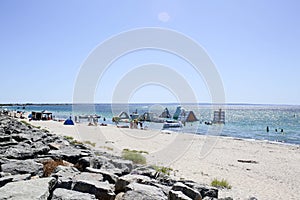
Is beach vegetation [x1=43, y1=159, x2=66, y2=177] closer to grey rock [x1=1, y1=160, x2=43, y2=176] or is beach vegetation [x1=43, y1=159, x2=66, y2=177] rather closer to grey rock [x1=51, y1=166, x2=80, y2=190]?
grey rock [x1=1, y1=160, x2=43, y2=176]

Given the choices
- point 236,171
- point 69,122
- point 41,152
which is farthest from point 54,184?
point 69,122

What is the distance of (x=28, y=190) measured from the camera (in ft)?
11.7

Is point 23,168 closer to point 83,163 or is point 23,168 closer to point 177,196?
point 83,163

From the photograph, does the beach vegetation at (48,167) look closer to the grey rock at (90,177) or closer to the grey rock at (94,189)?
the grey rock at (90,177)

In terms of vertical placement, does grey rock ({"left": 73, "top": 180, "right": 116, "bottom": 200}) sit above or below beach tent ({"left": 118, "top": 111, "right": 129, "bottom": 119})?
above

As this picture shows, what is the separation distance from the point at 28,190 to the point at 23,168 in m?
1.64

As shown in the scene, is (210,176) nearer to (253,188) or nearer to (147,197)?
(253,188)

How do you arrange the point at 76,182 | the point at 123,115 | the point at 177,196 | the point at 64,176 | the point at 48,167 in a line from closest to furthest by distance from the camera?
the point at 76,182 < the point at 177,196 < the point at 64,176 < the point at 48,167 < the point at 123,115

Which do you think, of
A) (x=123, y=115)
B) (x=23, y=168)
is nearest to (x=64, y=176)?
(x=23, y=168)

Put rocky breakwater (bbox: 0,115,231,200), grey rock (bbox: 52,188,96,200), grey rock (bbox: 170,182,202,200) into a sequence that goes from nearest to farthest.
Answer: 1. grey rock (bbox: 52,188,96,200)
2. rocky breakwater (bbox: 0,115,231,200)
3. grey rock (bbox: 170,182,202,200)

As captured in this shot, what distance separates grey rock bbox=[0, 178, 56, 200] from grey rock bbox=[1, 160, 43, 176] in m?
1.09

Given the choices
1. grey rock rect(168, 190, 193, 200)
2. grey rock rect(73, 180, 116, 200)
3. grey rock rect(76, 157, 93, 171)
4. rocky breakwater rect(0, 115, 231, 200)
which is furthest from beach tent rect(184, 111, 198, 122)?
grey rock rect(73, 180, 116, 200)

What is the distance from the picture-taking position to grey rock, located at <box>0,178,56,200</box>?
3357mm

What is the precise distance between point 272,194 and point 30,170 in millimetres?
7207
